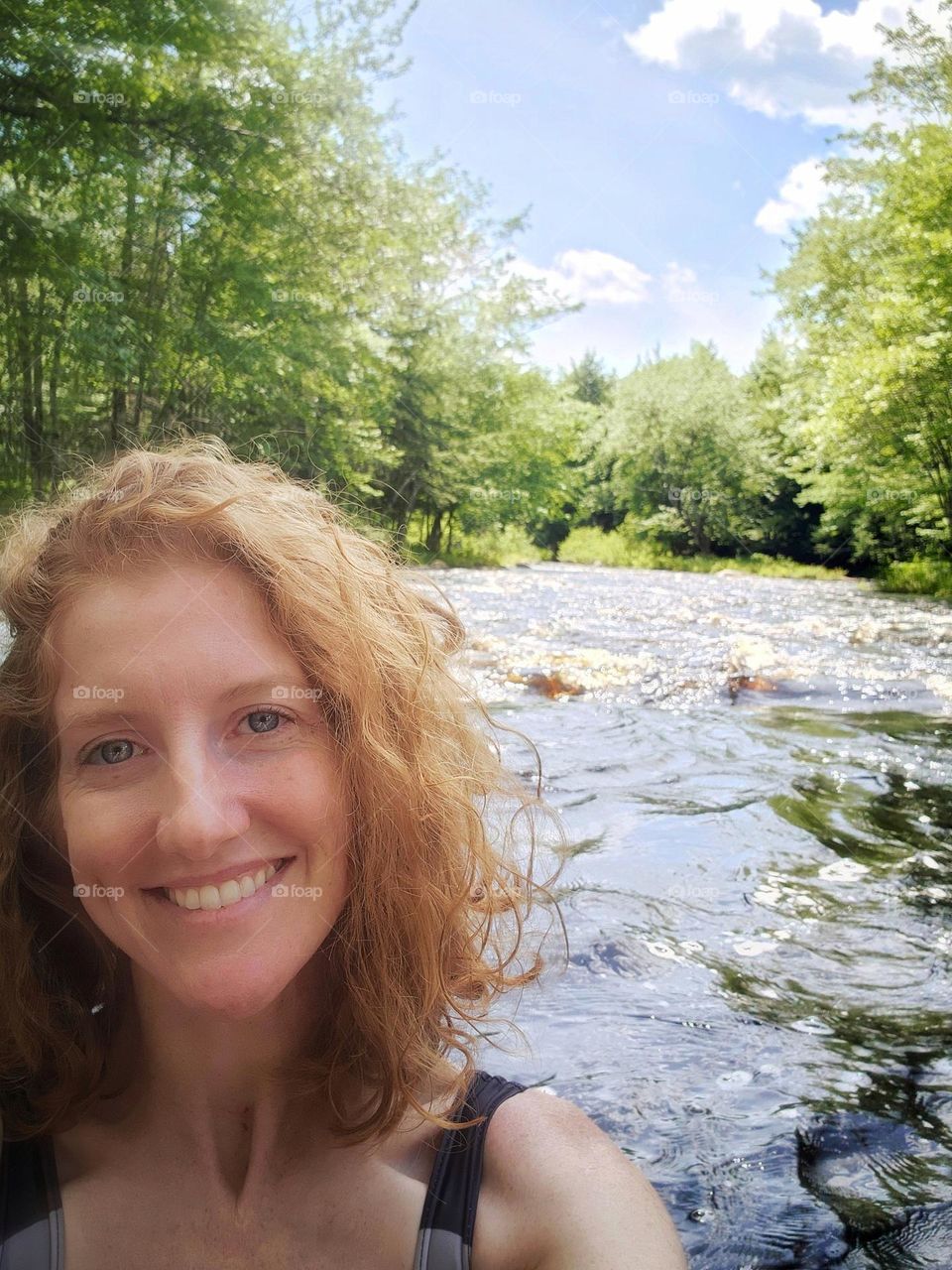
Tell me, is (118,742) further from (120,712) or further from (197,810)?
(197,810)

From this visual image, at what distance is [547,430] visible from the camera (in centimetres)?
3119

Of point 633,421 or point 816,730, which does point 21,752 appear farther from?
point 633,421

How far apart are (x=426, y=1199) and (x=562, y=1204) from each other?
0.66 ft

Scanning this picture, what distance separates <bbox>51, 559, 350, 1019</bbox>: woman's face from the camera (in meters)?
1.21

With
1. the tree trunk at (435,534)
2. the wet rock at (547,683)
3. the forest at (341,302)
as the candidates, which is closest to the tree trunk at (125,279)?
the forest at (341,302)

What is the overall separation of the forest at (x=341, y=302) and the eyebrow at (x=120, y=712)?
0.70 m

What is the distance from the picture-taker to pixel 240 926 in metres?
1.23

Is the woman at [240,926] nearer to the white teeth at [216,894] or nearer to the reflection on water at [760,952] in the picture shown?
the white teeth at [216,894]

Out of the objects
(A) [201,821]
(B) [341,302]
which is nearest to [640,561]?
(B) [341,302]

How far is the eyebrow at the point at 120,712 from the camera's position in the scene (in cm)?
124

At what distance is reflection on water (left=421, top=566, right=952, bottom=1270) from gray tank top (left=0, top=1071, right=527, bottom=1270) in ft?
2.69

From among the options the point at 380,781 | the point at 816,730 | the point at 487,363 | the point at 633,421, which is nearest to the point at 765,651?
the point at 816,730

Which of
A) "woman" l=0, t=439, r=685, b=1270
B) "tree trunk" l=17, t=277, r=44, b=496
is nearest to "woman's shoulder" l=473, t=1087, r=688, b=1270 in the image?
"woman" l=0, t=439, r=685, b=1270

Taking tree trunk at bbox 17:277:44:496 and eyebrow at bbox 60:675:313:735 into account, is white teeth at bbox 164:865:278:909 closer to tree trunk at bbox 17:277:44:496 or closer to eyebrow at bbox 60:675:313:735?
eyebrow at bbox 60:675:313:735
